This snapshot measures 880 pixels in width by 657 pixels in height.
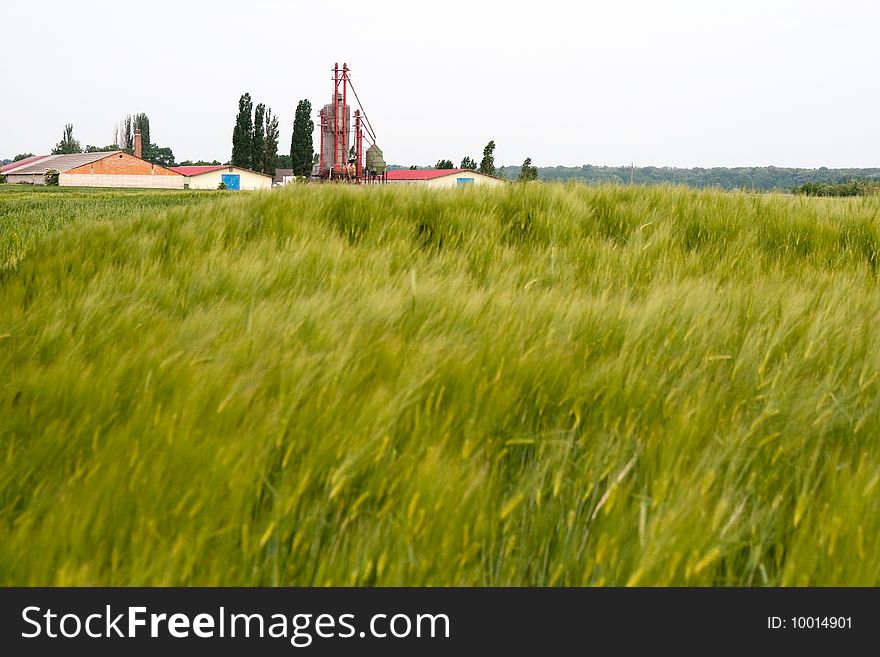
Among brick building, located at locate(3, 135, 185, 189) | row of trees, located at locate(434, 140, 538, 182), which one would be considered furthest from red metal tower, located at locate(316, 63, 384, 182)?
brick building, located at locate(3, 135, 185, 189)

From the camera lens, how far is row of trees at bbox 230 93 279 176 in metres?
67.5

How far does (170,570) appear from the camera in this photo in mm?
1014

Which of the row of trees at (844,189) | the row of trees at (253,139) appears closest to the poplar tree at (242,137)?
the row of trees at (253,139)

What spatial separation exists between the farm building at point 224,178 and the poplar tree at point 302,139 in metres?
3.19

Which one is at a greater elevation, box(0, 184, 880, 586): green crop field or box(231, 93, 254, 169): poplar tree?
box(231, 93, 254, 169): poplar tree

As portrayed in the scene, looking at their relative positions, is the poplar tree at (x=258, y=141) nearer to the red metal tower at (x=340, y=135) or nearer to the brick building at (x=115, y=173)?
the brick building at (x=115, y=173)

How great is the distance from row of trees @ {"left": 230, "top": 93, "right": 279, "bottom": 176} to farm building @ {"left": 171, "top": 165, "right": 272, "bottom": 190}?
2375mm

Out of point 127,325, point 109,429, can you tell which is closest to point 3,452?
point 109,429

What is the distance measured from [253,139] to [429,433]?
7184 cm

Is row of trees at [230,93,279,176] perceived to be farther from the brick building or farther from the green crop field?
the green crop field

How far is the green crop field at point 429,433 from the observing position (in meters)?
1.12

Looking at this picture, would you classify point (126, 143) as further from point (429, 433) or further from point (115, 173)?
point (429, 433)

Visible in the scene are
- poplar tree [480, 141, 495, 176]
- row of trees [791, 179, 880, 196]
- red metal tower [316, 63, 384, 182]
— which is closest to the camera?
row of trees [791, 179, 880, 196]
